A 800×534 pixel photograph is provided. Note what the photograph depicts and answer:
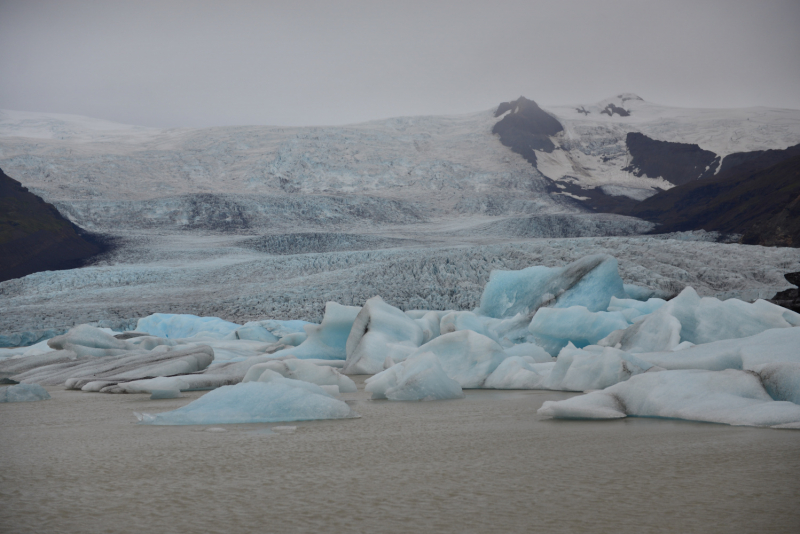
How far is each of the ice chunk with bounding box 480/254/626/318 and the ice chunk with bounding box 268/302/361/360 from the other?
3.19m

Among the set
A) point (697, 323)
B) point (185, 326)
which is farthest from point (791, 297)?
point (185, 326)

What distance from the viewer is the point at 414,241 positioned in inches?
1423

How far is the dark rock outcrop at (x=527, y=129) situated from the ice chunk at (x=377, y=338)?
5158 centimetres

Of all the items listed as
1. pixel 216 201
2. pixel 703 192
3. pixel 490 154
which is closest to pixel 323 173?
pixel 216 201

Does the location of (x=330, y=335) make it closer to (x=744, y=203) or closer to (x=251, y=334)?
(x=251, y=334)

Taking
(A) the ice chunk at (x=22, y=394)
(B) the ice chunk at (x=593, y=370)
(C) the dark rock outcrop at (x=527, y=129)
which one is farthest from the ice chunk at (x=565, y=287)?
(C) the dark rock outcrop at (x=527, y=129)

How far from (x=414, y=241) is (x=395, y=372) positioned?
103 feet

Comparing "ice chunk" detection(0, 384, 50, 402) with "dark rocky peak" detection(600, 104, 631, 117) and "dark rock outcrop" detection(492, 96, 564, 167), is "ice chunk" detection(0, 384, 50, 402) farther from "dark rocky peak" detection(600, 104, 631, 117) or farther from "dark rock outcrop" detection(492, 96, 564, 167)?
"dark rocky peak" detection(600, 104, 631, 117)

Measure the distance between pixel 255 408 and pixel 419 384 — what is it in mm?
1491

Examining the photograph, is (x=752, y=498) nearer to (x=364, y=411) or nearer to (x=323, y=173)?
(x=364, y=411)

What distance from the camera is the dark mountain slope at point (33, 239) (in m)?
29.2

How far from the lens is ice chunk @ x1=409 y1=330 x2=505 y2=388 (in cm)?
541

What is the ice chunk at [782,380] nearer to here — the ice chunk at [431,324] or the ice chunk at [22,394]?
the ice chunk at [22,394]

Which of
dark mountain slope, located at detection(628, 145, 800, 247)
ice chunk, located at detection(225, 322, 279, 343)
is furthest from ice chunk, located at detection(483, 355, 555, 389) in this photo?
dark mountain slope, located at detection(628, 145, 800, 247)
